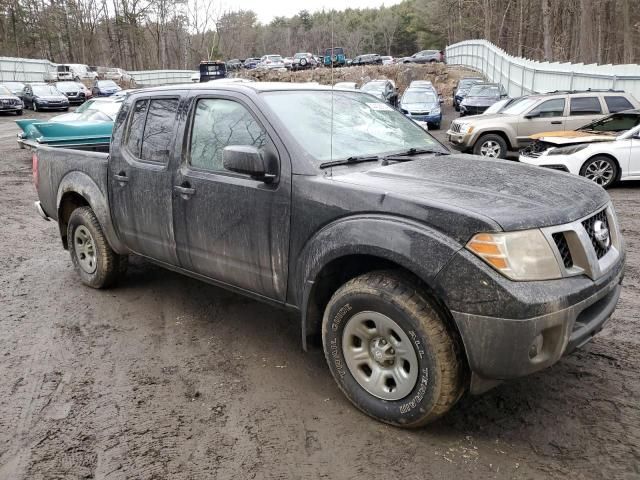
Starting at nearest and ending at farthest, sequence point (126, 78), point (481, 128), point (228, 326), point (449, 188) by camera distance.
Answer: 1. point (449, 188)
2. point (228, 326)
3. point (481, 128)
4. point (126, 78)

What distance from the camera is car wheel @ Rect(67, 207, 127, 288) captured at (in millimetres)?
5098

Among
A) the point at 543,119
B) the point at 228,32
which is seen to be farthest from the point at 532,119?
the point at 228,32

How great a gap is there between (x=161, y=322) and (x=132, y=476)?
2.02 m

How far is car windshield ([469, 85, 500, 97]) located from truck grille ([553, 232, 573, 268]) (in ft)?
68.8

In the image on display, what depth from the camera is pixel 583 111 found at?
523 inches

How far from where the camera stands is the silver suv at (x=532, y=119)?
1318 cm

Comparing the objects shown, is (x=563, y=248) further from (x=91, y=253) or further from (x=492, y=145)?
(x=492, y=145)

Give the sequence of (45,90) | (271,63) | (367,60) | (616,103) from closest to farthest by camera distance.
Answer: (616,103), (45,90), (271,63), (367,60)

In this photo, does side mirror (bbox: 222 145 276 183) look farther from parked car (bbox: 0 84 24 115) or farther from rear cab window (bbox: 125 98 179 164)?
parked car (bbox: 0 84 24 115)

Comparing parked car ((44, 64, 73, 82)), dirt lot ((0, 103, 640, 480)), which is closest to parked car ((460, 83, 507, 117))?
dirt lot ((0, 103, 640, 480))

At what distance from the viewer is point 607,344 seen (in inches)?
156

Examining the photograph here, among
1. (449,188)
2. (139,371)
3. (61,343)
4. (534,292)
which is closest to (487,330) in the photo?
(534,292)

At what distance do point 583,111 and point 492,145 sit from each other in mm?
2229

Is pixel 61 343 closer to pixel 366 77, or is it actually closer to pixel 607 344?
pixel 607 344
